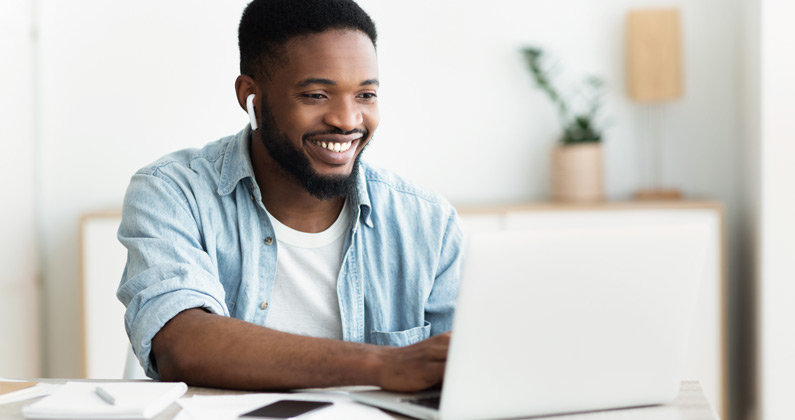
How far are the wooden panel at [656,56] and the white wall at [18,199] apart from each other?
7.22ft

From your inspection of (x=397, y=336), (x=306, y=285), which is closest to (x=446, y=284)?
(x=397, y=336)

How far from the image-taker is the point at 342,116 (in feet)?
5.57

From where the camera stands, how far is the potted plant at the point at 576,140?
320cm

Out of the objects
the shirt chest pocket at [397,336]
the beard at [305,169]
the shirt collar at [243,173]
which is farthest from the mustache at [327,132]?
the shirt chest pocket at [397,336]

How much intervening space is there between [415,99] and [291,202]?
169cm

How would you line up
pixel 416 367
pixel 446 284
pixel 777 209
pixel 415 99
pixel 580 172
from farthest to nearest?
pixel 415 99, pixel 580 172, pixel 777 209, pixel 446 284, pixel 416 367

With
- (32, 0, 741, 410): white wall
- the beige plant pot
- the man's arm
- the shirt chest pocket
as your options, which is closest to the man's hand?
the man's arm

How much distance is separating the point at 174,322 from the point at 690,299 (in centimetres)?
77

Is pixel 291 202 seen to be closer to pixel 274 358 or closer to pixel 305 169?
pixel 305 169

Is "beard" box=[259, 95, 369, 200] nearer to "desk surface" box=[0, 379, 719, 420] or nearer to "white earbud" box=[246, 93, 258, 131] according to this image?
"white earbud" box=[246, 93, 258, 131]

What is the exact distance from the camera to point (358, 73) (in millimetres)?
1695

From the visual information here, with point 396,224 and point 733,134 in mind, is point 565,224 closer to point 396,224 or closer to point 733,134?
point 733,134

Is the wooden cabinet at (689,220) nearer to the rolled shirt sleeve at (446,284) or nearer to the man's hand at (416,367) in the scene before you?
the rolled shirt sleeve at (446,284)

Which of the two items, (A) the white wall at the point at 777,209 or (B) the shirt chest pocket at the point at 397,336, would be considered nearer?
(B) the shirt chest pocket at the point at 397,336
